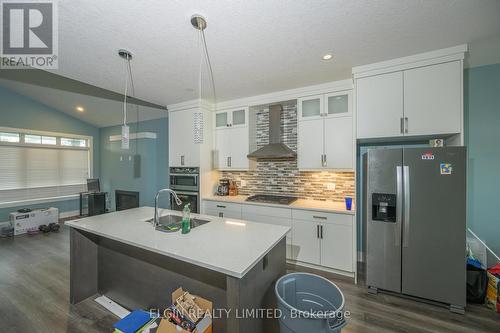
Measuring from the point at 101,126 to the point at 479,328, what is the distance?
8683 mm

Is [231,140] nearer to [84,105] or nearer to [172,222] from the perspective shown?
[172,222]

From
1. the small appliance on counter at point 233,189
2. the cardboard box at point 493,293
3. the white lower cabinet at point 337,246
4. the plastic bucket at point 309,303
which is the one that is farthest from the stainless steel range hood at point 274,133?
the cardboard box at point 493,293

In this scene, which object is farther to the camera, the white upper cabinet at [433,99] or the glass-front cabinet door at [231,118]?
the glass-front cabinet door at [231,118]

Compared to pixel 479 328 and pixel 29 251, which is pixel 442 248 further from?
pixel 29 251

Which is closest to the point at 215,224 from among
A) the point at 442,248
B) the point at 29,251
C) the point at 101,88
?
the point at 442,248

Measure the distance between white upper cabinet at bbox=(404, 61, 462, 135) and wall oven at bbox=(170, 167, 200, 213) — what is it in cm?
322

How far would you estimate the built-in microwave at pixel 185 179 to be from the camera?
3584 mm

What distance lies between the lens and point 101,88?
3152 millimetres

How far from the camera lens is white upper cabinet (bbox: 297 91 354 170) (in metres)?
2.74

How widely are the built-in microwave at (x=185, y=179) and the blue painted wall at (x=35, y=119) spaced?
4.10 metres

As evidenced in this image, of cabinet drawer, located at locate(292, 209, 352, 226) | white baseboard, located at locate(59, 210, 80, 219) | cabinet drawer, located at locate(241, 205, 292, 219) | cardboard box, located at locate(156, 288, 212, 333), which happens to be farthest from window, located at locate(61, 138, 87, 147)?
cabinet drawer, located at locate(292, 209, 352, 226)

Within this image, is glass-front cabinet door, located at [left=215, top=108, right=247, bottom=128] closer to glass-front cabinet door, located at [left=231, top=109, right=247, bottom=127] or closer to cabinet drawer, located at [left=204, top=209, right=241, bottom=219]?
glass-front cabinet door, located at [left=231, top=109, right=247, bottom=127]

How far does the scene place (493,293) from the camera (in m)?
2.00

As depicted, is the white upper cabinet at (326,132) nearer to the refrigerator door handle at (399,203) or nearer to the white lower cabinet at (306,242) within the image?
the refrigerator door handle at (399,203)
